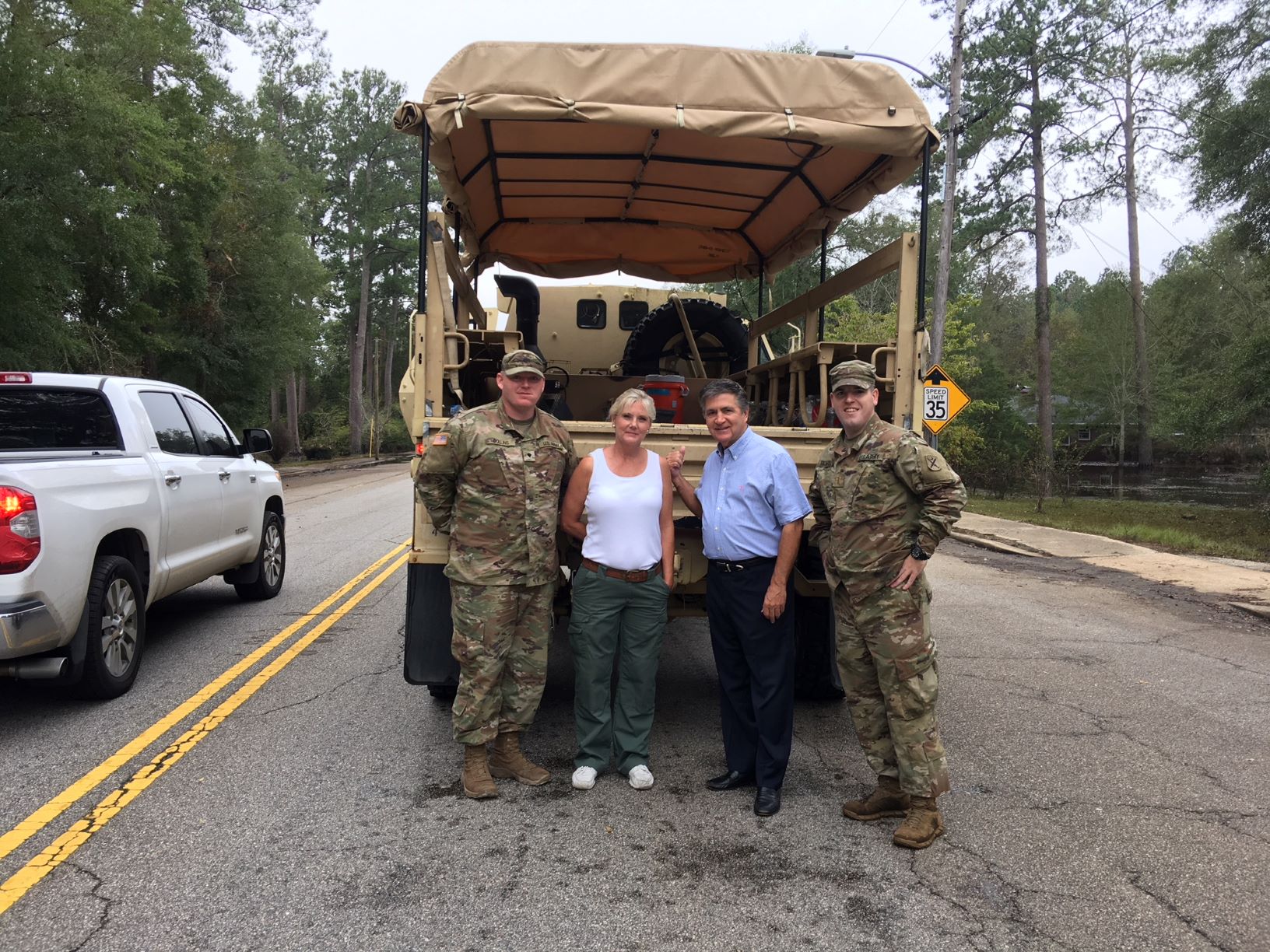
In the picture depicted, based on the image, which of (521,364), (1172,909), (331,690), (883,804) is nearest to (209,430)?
(331,690)

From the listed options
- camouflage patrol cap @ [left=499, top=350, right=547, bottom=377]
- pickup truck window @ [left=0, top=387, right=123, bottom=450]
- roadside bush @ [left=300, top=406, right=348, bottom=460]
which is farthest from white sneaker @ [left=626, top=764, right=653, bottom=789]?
roadside bush @ [left=300, top=406, right=348, bottom=460]

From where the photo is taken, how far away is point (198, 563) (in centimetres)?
658

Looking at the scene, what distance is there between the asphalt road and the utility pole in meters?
13.2

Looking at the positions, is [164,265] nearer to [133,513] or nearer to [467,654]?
[133,513]

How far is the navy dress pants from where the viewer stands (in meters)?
3.97

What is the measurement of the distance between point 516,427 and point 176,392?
161 inches

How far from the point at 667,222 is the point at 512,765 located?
470 centimetres

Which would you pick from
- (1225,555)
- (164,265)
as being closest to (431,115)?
(1225,555)

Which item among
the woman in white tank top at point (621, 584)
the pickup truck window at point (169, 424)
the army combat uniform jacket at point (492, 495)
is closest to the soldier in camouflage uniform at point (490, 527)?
the army combat uniform jacket at point (492, 495)

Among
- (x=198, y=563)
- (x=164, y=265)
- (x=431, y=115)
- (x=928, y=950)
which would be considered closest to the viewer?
(x=928, y=950)

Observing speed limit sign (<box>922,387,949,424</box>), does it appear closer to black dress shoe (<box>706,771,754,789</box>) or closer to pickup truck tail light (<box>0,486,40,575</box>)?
black dress shoe (<box>706,771,754,789</box>)

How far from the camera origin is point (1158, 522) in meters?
20.3

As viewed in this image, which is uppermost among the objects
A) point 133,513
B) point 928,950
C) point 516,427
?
point 516,427

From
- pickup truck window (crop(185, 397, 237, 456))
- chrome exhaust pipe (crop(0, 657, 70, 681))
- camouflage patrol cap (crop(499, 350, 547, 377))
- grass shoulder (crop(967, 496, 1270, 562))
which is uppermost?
camouflage patrol cap (crop(499, 350, 547, 377))
